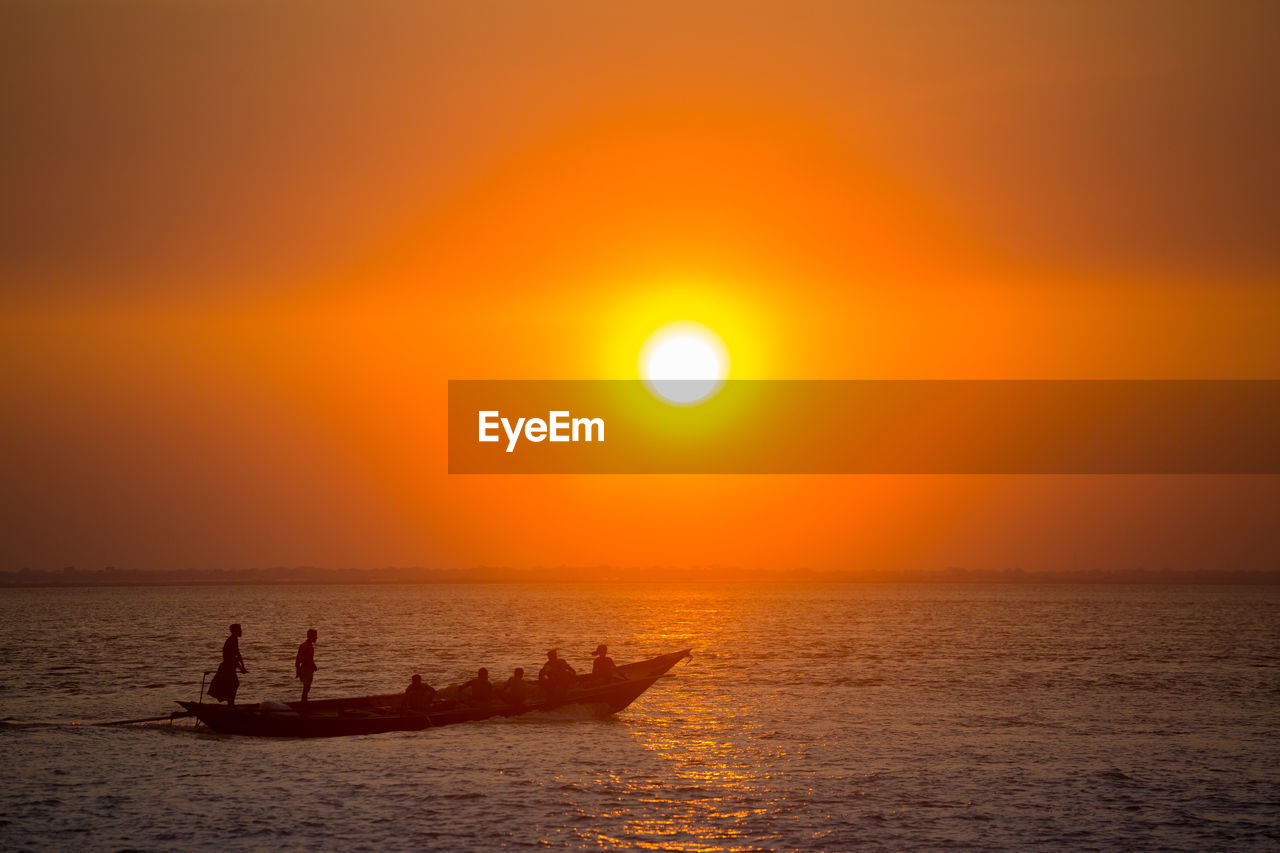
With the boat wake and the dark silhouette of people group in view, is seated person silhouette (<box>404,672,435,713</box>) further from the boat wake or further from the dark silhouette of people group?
the boat wake

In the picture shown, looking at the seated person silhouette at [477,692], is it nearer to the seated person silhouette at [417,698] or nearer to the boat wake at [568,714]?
the boat wake at [568,714]

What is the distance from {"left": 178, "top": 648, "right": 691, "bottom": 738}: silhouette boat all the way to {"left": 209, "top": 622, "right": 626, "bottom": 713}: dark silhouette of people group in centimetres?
11

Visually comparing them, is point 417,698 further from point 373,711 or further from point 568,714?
point 568,714

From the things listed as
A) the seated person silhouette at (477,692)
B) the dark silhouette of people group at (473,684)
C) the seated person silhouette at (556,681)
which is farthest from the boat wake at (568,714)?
the seated person silhouette at (477,692)

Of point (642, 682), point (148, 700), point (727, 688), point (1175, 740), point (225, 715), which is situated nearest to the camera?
point (225, 715)

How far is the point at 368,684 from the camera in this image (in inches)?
2296

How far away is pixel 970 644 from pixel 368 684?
58.0m

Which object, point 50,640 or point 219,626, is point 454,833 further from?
point 219,626

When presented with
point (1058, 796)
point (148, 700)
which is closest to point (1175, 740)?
point (1058, 796)

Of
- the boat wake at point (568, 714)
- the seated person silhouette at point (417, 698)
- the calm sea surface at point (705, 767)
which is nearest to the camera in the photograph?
the calm sea surface at point (705, 767)

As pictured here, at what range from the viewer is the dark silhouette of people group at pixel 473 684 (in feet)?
123

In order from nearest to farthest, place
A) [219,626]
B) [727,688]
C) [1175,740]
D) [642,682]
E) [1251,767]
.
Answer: [1251,767] → [1175,740] → [642,682] → [727,688] → [219,626]

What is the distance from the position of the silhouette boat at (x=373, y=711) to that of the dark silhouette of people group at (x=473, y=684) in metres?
0.11

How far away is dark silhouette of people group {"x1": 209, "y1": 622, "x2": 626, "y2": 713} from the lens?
3750 cm
